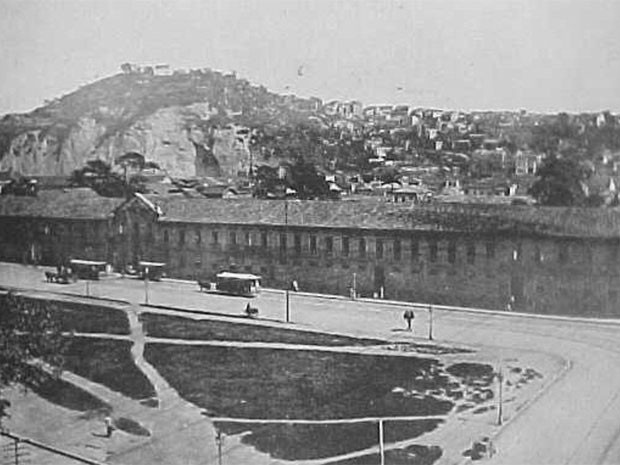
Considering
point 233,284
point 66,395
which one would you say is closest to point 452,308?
point 233,284

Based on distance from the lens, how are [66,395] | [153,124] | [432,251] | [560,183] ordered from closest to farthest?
1. [560,183]
2. [432,251]
3. [153,124]
4. [66,395]

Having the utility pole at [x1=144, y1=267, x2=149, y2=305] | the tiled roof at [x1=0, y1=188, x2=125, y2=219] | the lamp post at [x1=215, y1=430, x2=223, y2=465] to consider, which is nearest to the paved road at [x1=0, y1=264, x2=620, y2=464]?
the lamp post at [x1=215, y1=430, x2=223, y2=465]

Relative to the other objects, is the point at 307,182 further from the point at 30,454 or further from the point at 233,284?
the point at 30,454

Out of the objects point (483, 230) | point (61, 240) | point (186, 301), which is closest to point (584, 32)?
point (483, 230)

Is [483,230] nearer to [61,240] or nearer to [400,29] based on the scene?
[400,29]

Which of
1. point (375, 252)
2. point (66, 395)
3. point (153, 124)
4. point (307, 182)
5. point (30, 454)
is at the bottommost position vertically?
point (30, 454)

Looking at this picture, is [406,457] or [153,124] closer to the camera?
[406,457]

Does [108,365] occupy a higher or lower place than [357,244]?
lower

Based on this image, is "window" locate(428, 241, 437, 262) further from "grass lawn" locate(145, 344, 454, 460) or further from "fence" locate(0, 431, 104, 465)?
"fence" locate(0, 431, 104, 465)
